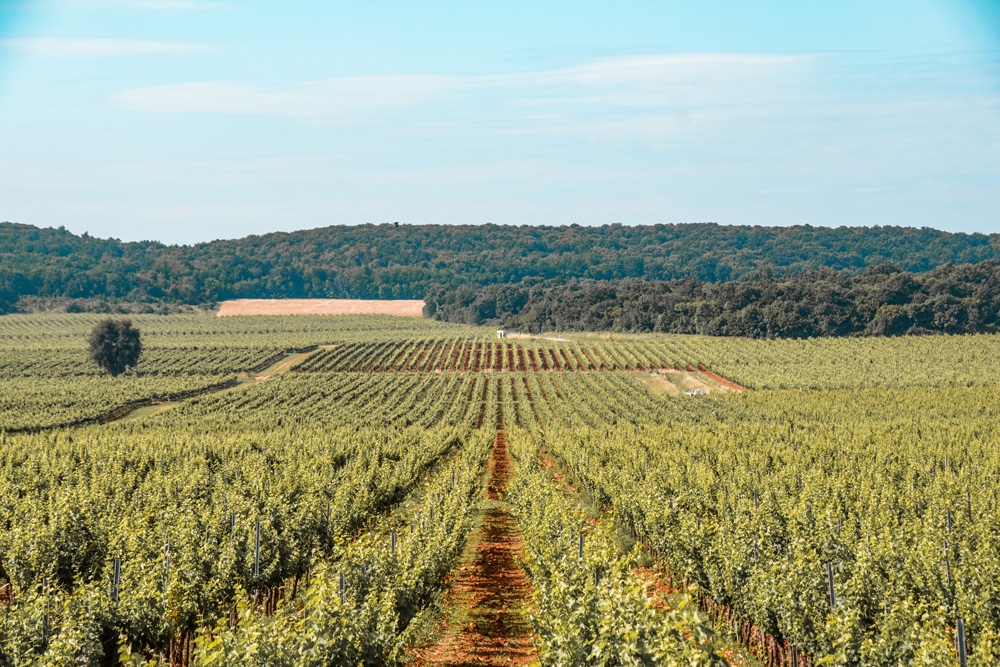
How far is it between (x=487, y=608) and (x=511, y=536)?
718cm

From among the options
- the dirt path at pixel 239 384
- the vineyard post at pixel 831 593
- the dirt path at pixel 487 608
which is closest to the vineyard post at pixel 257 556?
the dirt path at pixel 487 608

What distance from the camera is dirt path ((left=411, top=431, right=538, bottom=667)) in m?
14.8

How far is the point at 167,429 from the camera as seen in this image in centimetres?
4756

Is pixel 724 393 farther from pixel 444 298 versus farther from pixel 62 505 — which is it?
pixel 444 298

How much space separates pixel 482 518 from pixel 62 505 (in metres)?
14.1

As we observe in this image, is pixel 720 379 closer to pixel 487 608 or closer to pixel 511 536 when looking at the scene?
pixel 511 536

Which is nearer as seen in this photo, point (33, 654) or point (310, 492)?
point (33, 654)

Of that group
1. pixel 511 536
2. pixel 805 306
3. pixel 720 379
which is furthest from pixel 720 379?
pixel 511 536

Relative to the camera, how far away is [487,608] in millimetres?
17516

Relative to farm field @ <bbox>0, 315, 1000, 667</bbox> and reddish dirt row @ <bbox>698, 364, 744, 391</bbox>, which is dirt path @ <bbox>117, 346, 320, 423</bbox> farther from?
reddish dirt row @ <bbox>698, 364, 744, 391</bbox>

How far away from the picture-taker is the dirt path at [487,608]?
14.8m

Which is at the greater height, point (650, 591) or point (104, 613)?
point (104, 613)

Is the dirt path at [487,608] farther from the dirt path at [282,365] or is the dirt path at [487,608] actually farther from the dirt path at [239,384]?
the dirt path at [282,365]

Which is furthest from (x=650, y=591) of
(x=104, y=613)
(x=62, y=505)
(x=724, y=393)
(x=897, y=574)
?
(x=724, y=393)
